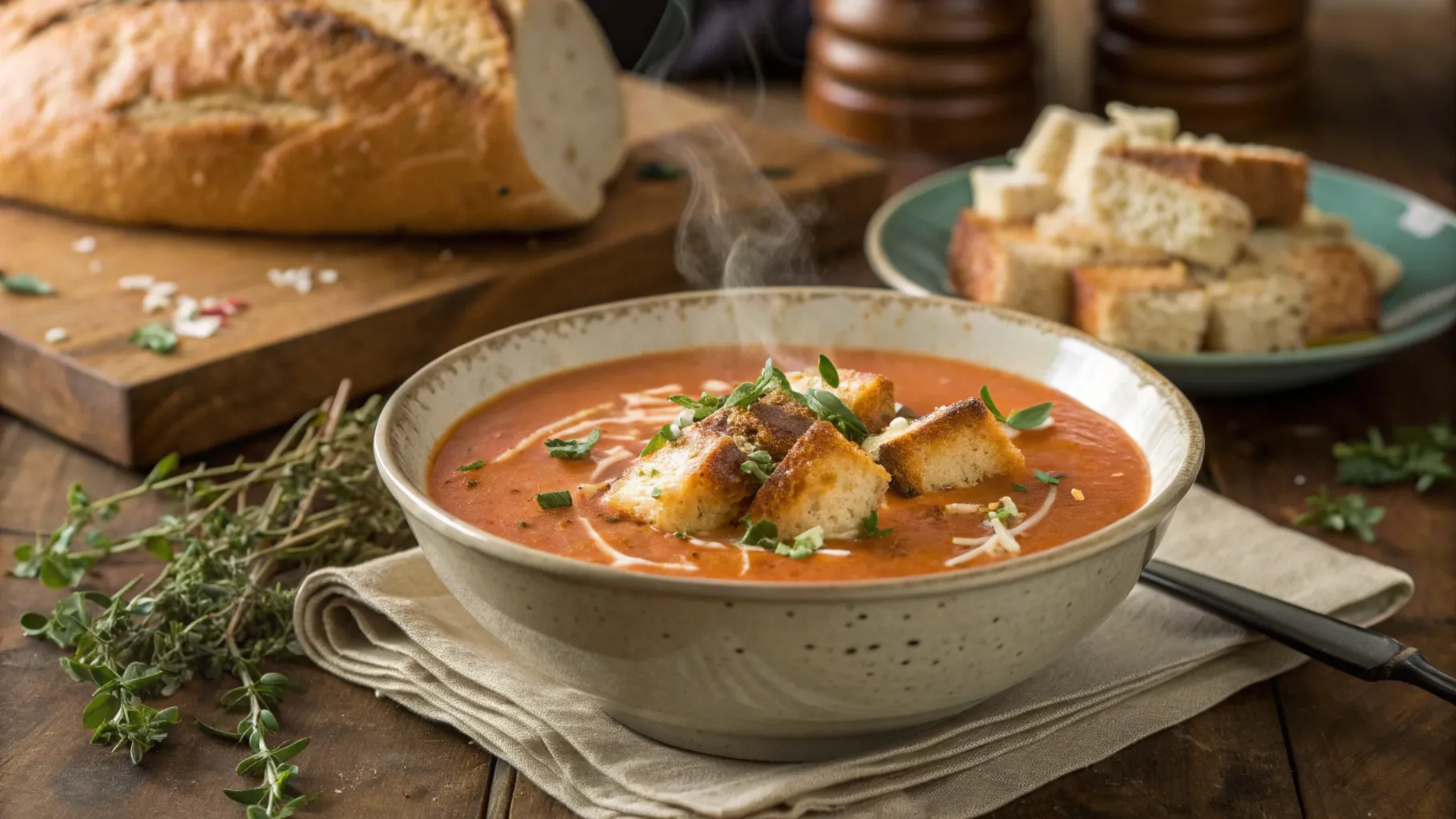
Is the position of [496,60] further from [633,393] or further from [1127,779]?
[1127,779]

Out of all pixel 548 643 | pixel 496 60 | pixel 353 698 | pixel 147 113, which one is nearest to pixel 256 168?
pixel 147 113

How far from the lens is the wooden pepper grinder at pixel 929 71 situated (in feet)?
14.7

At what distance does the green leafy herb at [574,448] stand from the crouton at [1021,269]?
1.32 m

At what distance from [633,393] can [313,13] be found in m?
1.70

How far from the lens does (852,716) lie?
1.75 metres

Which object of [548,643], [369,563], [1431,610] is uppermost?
[548,643]

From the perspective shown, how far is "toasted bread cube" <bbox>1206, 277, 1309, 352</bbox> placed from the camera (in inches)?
119

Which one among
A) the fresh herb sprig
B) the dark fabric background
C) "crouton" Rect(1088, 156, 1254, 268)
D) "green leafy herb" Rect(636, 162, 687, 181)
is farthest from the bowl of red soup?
the dark fabric background

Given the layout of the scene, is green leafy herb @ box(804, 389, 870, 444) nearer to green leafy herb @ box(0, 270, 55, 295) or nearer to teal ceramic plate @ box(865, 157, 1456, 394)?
teal ceramic plate @ box(865, 157, 1456, 394)

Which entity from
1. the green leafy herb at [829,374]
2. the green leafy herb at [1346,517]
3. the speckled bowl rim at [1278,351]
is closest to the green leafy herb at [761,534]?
the green leafy herb at [829,374]

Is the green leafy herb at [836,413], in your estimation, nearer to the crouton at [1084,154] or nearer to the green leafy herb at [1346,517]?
the green leafy herb at [1346,517]

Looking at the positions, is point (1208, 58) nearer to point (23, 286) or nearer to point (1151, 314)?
point (1151, 314)

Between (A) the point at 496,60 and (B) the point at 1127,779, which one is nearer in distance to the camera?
(B) the point at 1127,779

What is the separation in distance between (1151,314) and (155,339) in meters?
1.96
